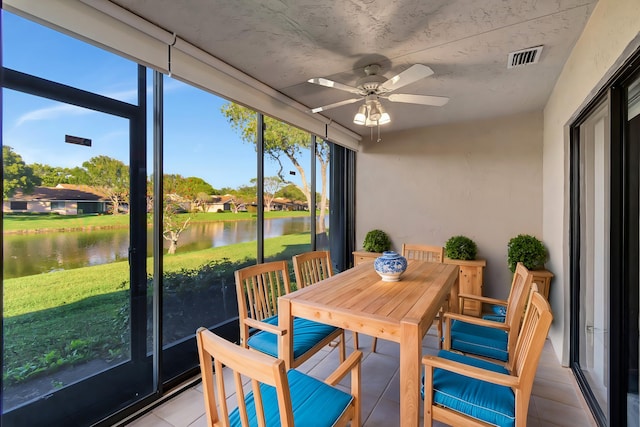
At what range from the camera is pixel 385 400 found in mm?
2027

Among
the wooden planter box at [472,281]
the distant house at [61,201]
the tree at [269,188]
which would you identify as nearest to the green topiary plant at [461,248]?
the wooden planter box at [472,281]

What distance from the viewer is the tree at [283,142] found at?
287 cm

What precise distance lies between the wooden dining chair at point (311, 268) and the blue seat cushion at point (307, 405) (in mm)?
1096

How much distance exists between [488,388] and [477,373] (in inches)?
9.3

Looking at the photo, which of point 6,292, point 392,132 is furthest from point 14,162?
point 392,132

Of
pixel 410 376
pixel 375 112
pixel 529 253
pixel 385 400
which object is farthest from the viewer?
pixel 529 253

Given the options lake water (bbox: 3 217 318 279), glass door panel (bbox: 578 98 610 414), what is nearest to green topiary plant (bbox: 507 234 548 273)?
glass door panel (bbox: 578 98 610 414)

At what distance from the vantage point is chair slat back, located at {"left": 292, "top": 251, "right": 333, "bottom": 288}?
249cm

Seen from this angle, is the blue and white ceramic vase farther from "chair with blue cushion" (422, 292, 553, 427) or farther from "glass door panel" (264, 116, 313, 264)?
"glass door panel" (264, 116, 313, 264)

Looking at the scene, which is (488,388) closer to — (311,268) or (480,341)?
(480,341)

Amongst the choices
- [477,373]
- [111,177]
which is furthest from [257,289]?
[477,373]

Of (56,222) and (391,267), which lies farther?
(391,267)

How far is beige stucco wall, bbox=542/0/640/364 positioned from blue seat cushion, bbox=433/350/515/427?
1.62 meters

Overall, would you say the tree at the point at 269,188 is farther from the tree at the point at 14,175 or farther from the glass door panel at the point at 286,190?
the tree at the point at 14,175
